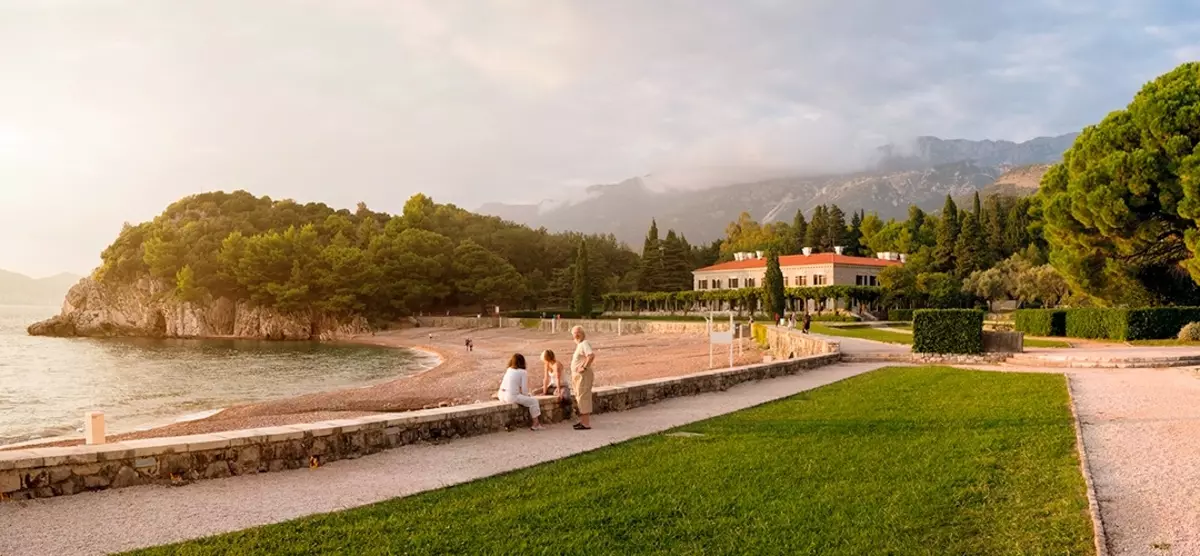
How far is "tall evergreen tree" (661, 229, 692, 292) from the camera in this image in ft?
293

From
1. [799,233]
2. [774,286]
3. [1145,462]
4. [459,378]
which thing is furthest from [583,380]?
[799,233]

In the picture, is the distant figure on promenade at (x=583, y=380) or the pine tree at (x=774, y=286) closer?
the distant figure on promenade at (x=583, y=380)

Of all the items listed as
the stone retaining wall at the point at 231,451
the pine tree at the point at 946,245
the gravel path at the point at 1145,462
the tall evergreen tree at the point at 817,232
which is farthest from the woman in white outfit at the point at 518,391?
the tall evergreen tree at the point at 817,232

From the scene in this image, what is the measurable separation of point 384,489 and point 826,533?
13.2ft

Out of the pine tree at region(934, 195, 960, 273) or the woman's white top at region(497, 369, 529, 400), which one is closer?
the woman's white top at region(497, 369, 529, 400)

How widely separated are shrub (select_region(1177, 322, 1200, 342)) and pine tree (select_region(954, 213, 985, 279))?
4847 centimetres

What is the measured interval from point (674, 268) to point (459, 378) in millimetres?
63634

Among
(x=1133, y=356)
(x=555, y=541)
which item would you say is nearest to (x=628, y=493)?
(x=555, y=541)

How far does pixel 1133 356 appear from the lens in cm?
2030

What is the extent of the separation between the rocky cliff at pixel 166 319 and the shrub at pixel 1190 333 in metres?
64.4

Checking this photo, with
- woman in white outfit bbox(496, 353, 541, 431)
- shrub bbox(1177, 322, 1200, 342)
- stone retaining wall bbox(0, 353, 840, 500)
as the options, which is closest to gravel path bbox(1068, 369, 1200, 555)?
woman in white outfit bbox(496, 353, 541, 431)

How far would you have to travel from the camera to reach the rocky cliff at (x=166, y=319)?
245 ft

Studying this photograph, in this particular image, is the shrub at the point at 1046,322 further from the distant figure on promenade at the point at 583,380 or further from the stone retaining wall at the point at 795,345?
the distant figure on promenade at the point at 583,380

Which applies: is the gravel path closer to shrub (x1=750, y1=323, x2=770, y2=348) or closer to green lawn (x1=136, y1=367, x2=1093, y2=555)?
green lawn (x1=136, y1=367, x2=1093, y2=555)
